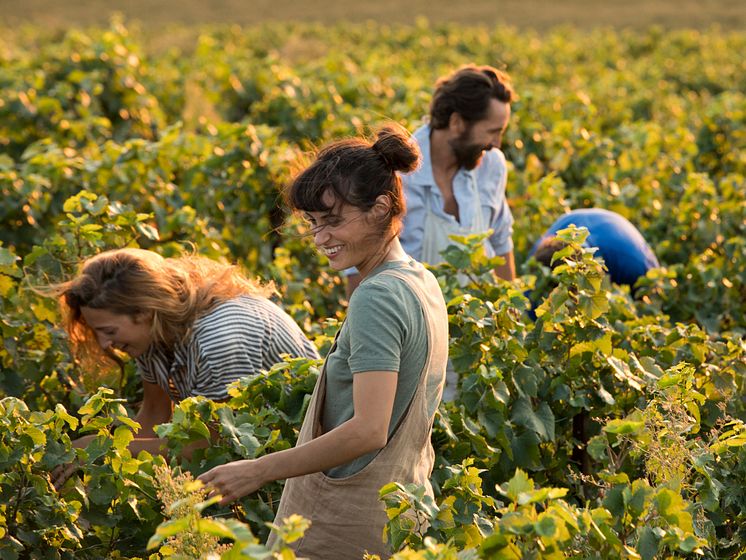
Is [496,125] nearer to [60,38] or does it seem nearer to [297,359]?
[297,359]

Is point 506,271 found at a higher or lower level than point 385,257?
lower

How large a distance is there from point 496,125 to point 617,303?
0.79m

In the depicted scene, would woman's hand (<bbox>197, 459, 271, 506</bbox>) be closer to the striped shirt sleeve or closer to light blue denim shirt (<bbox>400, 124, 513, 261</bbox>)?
the striped shirt sleeve

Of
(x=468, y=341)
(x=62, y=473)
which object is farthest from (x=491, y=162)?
(x=62, y=473)

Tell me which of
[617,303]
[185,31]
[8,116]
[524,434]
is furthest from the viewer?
[185,31]

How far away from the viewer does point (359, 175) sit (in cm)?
238

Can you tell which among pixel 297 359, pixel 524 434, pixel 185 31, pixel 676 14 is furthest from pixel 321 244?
pixel 676 14

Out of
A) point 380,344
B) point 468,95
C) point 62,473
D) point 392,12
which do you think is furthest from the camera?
point 392,12

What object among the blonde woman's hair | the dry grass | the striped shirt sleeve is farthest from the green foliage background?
the dry grass

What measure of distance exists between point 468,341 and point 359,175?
1.14 metres

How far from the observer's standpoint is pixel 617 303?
402 cm

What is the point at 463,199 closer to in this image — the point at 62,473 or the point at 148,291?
the point at 148,291

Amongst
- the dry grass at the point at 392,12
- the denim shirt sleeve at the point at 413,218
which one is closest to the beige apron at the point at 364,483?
the denim shirt sleeve at the point at 413,218

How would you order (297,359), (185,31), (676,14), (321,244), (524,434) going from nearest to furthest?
(321,244)
(297,359)
(524,434)
(185,31)
(676,14)
